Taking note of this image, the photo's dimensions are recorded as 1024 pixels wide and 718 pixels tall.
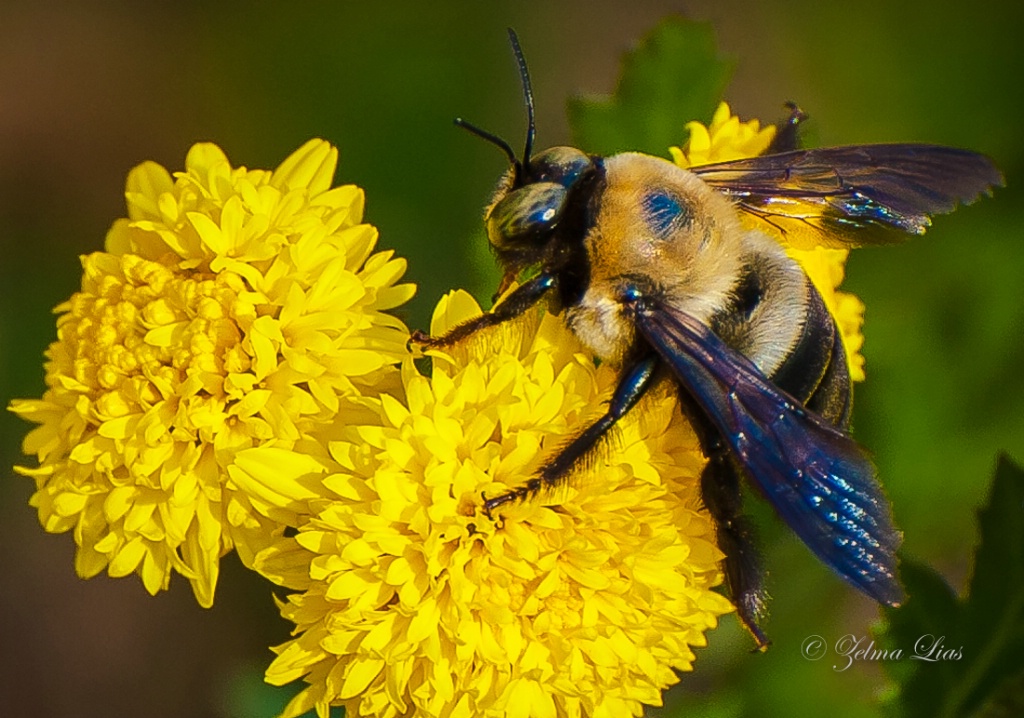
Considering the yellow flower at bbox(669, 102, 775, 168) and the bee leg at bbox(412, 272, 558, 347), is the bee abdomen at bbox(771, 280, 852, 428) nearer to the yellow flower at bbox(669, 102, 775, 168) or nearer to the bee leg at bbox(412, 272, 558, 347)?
the bee leg at bbox(412, 272, 558, 347)

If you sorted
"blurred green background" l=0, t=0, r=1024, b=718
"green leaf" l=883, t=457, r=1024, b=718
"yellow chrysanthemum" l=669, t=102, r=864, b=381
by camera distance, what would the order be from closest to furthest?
"yellow chrysanthemum" l=669, t=102, r=864, b=381, "green leaf" l=883, t=457, r=1024, b=718, "blurred green background" l=0, t=0, r=1024, b=718

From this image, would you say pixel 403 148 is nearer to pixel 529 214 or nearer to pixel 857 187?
pixel 857 187

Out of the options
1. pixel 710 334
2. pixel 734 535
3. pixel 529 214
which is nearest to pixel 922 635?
pixel 734 535

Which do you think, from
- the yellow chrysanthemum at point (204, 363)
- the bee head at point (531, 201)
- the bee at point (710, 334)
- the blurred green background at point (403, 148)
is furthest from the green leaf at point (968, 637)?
the yellow chrysanthemum at point (204, 363)

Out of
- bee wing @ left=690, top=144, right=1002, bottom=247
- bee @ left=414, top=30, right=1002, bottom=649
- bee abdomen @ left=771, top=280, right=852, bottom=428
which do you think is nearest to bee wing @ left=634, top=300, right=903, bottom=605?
bee @ left=414, top=30, right=1002, bottom=649

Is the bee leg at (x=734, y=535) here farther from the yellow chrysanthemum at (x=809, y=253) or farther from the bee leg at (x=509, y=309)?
the yellow chrysanthemum at (x=809, y=253)

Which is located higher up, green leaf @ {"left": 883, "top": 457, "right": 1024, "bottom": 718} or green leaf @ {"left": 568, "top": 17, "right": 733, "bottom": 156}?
green leaf @ {"left": 568, "top": 17, "right": 733, "bottom": 156}

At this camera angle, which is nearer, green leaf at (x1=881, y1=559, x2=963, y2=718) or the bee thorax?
the bee thorax
